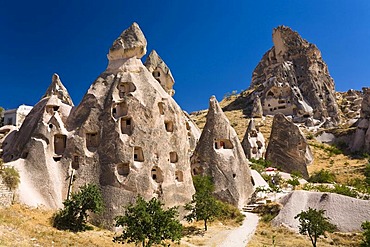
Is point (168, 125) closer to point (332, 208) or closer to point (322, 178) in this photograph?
point (332, 208)

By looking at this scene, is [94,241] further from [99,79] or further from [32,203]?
[99,79]

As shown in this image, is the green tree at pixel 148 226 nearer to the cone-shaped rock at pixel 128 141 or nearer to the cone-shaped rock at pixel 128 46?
the cone-shaped rock at pixel 128 141

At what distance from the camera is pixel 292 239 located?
2222 centimetres

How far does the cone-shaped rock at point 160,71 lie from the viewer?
47.4 m

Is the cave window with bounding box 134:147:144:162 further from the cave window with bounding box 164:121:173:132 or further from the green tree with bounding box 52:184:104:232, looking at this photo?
the green tree with bounding box 52:184:104:232

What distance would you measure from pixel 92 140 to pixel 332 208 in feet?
62.8

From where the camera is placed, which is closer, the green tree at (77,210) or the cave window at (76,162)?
the green tree at (77,210)

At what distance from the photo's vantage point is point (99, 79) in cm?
2866

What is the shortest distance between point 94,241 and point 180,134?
1233cm

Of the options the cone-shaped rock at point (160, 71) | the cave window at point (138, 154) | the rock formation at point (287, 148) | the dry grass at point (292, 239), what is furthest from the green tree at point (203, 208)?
the rock formation at point (287, 148)

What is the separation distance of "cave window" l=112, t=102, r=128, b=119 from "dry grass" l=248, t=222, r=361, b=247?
13621mm

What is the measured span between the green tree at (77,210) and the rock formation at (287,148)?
1318 inches

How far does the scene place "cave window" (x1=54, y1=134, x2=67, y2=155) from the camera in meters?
25.3

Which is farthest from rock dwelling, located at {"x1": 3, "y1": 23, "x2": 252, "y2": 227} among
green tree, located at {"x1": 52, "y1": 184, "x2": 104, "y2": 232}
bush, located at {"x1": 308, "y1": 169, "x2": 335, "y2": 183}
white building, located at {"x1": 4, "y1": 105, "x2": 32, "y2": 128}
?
white building, located at {"x1": 4, "y1": 105, "x2": 32, "y2": 128}
